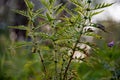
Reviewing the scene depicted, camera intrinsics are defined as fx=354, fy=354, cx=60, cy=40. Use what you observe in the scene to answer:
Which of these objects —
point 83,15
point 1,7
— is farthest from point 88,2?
point 1,7

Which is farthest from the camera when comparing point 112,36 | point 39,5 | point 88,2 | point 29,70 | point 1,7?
point 1,7

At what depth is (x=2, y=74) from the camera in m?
2.86

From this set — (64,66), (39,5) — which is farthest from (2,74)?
(64,66)

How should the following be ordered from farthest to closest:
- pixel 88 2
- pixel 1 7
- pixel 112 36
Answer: pixel 1 7, pixel 112 36, pixel 88 2

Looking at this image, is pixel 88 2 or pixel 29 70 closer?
pixel 88 2

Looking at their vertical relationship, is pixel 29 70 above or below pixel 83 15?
below

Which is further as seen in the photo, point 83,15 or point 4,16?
point 4,16

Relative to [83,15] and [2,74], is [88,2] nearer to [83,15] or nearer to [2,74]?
[83,15]

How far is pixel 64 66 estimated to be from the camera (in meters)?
1.23

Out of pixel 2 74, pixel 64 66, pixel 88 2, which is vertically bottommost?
pixel 2 74

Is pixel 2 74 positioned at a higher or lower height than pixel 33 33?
lower

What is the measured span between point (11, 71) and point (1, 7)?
3.23 meters

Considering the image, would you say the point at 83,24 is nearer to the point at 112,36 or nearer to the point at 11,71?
the point at 11,71

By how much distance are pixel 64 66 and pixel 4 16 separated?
449 centimetres
